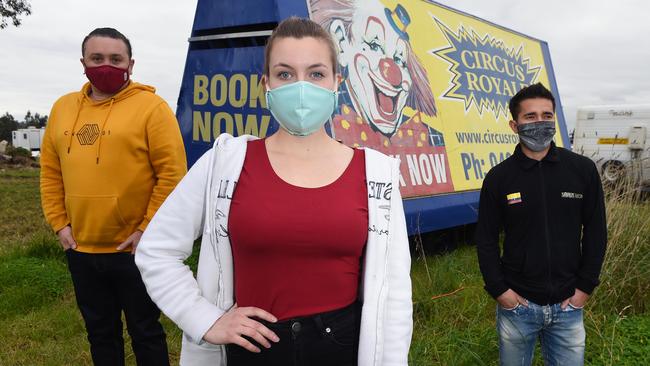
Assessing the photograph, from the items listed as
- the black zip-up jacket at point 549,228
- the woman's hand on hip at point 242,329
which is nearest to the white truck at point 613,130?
the black zip-up jacket at point 549,228

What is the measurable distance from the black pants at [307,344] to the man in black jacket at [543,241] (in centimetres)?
126

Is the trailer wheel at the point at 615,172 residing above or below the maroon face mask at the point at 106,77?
below

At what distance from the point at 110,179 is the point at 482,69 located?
17.9 ft

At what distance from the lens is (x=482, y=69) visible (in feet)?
22.5

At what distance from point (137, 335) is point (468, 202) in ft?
13.2

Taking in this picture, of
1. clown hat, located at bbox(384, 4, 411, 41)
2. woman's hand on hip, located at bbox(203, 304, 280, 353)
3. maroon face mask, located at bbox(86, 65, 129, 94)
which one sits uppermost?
clown hat, located at bbox(384, 4, 411, 41)

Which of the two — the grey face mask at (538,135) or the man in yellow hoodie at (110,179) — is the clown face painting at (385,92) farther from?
the grey face mask at (538,135)

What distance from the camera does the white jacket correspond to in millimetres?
1523

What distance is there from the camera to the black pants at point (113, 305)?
2.76 m

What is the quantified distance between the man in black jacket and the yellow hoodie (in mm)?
1709

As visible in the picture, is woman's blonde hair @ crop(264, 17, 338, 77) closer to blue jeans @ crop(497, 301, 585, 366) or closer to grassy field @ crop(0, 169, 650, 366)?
blue jeans @ crop(497, 301, 585, 366)

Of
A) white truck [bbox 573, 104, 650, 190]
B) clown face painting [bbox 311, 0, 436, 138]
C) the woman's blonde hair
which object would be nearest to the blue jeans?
the woman's blonde hair

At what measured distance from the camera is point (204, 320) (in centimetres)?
150

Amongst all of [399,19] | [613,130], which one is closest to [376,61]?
[399,19]
